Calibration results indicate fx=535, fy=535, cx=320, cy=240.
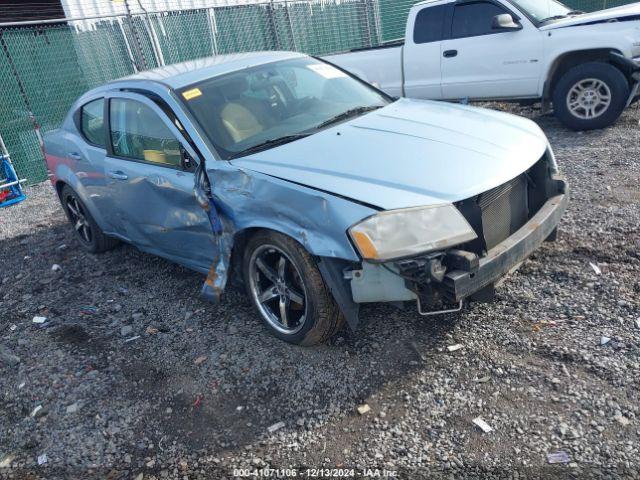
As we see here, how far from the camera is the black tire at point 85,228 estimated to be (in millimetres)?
5406

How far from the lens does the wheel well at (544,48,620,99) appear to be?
268 inches

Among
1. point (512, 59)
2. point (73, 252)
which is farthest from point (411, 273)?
point (512, 59)

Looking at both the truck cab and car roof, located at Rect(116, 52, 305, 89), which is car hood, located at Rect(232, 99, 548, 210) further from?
the truck cab

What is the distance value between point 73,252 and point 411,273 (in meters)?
4.46

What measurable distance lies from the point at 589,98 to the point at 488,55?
4.97 feet

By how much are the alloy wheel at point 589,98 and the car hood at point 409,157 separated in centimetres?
369

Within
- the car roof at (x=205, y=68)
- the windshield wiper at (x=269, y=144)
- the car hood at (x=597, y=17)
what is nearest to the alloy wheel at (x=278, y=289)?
the windshield wiper at (x=269, y=144)

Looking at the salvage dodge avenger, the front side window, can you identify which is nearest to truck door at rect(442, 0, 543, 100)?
the salvage dodge avenger

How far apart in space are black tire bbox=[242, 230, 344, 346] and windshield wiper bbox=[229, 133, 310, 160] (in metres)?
0.56

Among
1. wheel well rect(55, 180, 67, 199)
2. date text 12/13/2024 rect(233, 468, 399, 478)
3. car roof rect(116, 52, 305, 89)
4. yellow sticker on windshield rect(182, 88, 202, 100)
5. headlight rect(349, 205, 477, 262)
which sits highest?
car roof rect(116, 52, 305, 89)

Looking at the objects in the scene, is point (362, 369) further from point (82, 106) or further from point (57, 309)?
point (82, 106)

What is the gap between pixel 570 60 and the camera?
7078mm

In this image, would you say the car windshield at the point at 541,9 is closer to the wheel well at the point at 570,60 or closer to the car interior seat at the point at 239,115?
the wheel well at the point at 570,60

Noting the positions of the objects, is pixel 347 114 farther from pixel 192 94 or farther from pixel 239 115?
pixel 192 94
